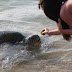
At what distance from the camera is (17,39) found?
4.23 meters

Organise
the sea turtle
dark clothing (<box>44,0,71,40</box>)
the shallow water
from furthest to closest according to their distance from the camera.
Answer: the sea turtle
the shallow water
dark clothing (<box>44,0,71,40</box>)

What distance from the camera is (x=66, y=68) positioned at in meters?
2.70

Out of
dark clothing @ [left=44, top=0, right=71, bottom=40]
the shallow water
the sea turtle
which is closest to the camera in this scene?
dark clothing @ [left=44, top=0, right=71, bottom=40]

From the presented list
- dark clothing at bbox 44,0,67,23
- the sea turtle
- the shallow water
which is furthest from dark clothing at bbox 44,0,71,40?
the sea turtle

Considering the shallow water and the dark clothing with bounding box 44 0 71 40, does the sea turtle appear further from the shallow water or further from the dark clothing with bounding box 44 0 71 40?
the dark clothing with bounding box 44 0 71 40

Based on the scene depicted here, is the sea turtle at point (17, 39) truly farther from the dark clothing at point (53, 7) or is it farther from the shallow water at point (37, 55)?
the dark clothing at point (53, 7)

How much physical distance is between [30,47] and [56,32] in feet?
5.41

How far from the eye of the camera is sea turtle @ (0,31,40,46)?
161 inches

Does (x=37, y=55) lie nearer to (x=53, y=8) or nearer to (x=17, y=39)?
(x=17, y=39)

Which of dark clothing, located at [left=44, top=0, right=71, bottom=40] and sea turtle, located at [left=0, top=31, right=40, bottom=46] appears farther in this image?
sea turtle, located at [left=0, top=31, right=40, bottom=46]

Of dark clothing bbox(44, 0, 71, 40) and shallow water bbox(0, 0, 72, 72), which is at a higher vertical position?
dark clothing bbox(44, 0, 71, 40)

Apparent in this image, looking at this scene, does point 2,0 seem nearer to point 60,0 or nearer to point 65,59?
point 65,59

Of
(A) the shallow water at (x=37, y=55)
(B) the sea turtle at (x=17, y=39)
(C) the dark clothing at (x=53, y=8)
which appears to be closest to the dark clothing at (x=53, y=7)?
(C) the dark clothing at (x=53, y=8)

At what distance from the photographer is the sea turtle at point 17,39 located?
4.08 meters
